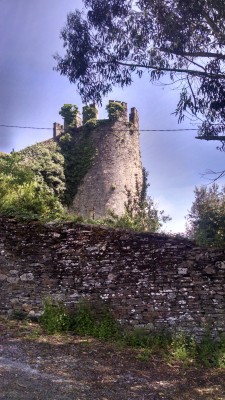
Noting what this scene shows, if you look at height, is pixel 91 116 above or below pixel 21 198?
above

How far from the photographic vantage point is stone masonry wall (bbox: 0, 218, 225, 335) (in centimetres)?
1062

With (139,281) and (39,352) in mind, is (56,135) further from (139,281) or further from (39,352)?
(39,352)

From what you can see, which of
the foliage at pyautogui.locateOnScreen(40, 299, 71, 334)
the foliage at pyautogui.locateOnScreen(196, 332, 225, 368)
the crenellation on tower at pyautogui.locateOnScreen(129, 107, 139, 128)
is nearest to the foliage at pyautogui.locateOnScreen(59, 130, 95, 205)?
the crenellation on tower at pyautogui.locateOnScreen(129, 107, 139, 128)

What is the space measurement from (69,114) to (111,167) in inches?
143

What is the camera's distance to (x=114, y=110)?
26.8 m

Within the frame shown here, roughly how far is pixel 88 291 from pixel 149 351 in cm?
204

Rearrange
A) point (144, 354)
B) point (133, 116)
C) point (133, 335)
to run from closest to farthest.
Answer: point (144, 354) → point (133, 335) → point (133, 116)

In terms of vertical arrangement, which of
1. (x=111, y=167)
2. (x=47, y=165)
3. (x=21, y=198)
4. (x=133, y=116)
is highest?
(x=133, y=116)

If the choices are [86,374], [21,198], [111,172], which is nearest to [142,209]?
[111,172]

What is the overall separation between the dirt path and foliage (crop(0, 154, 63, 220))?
10.3 feet

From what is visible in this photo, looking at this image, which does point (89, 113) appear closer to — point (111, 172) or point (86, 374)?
point (111, 172)

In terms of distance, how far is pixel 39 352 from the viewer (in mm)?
9289

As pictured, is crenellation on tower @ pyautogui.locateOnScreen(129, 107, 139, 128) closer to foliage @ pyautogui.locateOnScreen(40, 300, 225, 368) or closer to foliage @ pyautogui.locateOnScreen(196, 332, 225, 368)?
foliage @ pyautogui.locateOnScreen(40, 300, 225, 368)

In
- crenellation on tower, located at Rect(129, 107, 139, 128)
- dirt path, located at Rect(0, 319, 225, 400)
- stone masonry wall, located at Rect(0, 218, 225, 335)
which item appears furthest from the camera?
crenellation on tower, located at Rect(129, 107, 139, 128)
